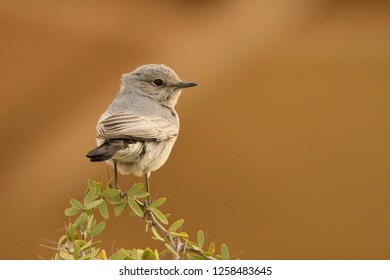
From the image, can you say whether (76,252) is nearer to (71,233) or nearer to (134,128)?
(71,233)

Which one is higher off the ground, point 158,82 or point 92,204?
point 158,82

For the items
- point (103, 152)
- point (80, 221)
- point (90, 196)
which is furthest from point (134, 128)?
point (80, 221)

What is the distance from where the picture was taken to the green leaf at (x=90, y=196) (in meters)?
1.85

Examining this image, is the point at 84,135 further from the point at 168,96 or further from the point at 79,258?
the point at 79,258

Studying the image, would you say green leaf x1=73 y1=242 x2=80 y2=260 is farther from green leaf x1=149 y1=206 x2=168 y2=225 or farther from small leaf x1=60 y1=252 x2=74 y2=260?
green leaf x1=149 y1=206 x2=168 y2=225

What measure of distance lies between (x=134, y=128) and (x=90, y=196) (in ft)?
2.24

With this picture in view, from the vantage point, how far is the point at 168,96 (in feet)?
10.6

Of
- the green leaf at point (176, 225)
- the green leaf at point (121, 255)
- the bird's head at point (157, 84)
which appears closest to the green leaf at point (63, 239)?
the green leaf at point (121, 255)

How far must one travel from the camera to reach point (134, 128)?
8.25ft

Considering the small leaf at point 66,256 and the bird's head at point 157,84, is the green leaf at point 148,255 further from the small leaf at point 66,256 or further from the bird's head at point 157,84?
the bird's head at point 157,84

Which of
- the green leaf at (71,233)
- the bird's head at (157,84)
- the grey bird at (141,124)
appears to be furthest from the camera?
the bird's head at (157,84)

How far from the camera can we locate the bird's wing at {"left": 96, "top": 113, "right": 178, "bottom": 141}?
2.37 meters
